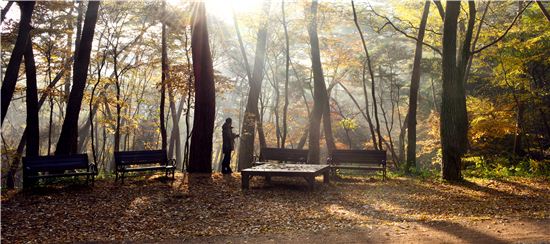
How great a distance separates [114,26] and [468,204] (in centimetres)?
1668

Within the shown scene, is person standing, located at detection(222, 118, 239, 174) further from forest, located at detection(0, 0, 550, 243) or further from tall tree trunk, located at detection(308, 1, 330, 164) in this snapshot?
tall tree trunk, located at detection(308, 1, 330, 164)

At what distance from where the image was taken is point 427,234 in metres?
6.18

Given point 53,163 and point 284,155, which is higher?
point 284,155

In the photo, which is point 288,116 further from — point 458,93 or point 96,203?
point 96,203

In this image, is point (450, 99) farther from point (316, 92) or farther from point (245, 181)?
point (316, 92)

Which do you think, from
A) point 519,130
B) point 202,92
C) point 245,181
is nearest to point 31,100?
point 202,92

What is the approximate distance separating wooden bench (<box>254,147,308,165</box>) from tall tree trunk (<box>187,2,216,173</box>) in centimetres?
182

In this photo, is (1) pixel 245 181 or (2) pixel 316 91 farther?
(2) pixel 316 91

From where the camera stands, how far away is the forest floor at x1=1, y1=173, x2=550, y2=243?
648cm

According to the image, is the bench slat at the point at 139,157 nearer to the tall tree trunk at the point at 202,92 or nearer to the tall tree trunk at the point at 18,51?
the tall tree trunk at the point at 202,92

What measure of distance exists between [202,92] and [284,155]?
11.3 feet

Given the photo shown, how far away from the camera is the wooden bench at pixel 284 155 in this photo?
1358 centimetres

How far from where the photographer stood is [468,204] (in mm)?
8578

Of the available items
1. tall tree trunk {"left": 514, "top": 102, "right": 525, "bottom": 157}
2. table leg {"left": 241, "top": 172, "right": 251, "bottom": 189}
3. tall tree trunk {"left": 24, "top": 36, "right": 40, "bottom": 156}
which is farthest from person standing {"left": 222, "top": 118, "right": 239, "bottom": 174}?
tall tree trunk {"left": 514, "top": 102, "right": 525, "bottom": 157}
